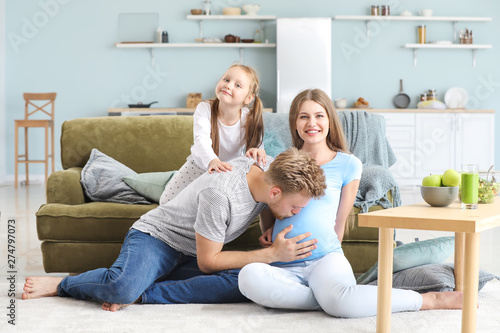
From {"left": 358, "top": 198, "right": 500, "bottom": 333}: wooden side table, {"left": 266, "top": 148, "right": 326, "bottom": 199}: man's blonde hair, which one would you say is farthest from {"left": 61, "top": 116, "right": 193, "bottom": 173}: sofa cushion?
{"left": 358, "top": 198, "right": 500, "bottom": 333}: wooden side table

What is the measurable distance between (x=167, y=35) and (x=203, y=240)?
5761mm

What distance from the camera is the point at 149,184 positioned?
3105 millimetres

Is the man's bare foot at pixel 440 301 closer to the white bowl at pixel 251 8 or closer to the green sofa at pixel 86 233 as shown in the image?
the green sofa at pixel 86 233

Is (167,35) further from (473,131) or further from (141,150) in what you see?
(141,150)

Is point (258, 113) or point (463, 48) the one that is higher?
point (463, 48)

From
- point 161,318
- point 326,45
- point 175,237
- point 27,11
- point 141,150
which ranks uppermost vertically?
point 27,11

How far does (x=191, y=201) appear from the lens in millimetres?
2393

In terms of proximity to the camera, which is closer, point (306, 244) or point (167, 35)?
point (306, 244)

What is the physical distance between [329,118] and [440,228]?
82 cm

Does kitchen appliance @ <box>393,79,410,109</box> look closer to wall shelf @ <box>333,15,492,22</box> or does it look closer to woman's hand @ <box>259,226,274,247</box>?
wall shelf @ <box>333,15,492,22</box>

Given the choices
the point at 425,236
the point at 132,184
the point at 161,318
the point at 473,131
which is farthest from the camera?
the point at 473,131

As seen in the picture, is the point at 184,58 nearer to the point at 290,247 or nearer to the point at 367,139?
the point at 367,139

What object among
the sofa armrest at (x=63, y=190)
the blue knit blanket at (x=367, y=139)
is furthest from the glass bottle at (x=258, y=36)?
the sofa armrest at (x=63, y=190)

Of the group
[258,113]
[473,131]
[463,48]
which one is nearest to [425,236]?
[258,113]
